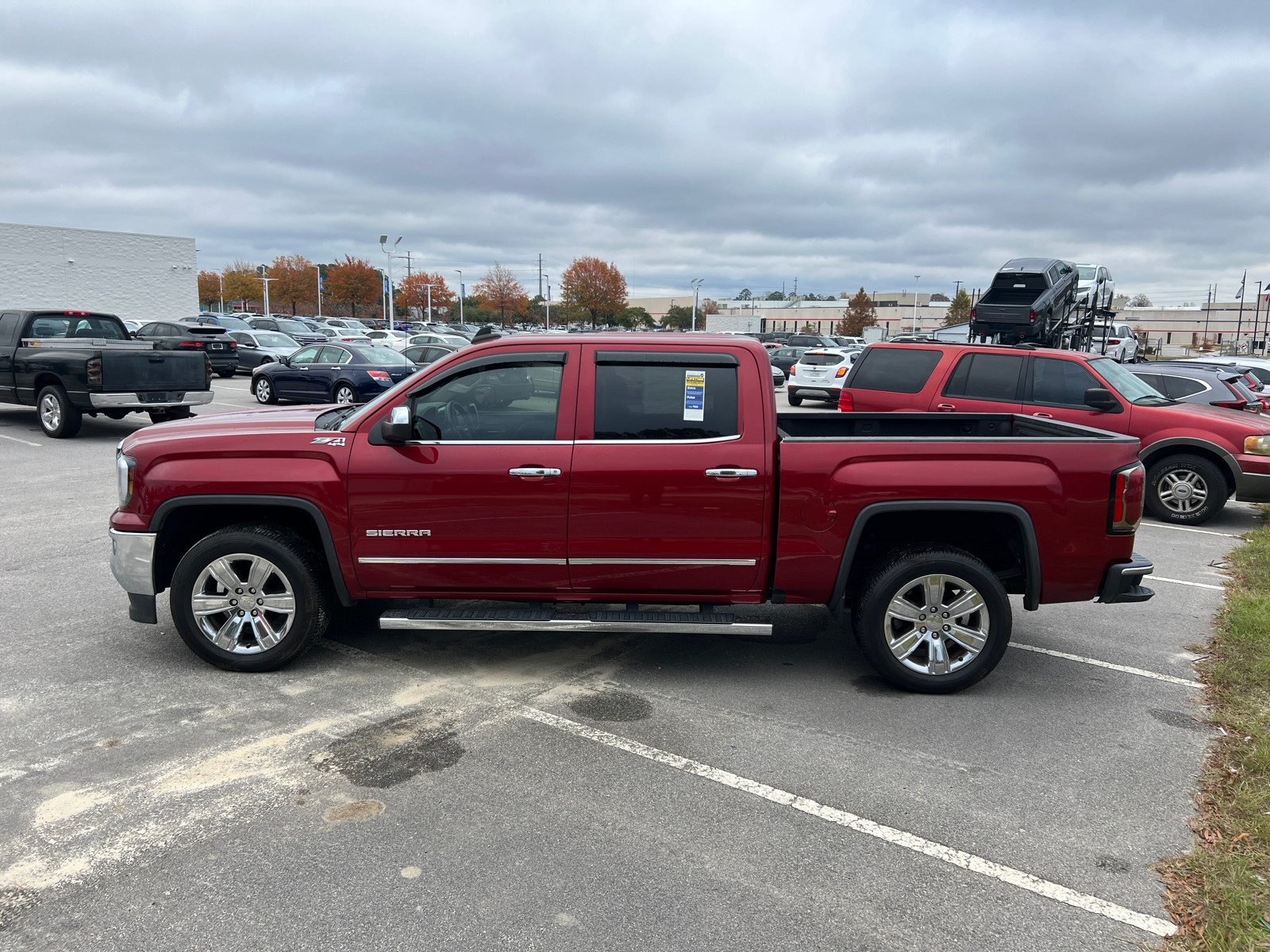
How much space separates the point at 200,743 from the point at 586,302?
86502 mm

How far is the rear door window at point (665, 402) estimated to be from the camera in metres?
4.74

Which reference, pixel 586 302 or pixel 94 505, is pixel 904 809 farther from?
pixel 586 302

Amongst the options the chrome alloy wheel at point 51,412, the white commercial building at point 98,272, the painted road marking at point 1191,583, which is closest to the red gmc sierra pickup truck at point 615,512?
the painted road marking at point 1191,583

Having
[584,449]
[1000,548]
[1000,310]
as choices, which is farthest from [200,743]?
[1000,310]

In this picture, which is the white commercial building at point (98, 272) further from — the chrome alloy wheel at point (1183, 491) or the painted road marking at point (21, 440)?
the chrome alloy wheel at point (1183, 491)

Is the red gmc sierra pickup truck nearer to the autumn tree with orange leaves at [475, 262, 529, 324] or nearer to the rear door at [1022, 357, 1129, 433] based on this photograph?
the rear door at [1022, 357, 1129, 433]

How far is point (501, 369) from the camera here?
16.0ft

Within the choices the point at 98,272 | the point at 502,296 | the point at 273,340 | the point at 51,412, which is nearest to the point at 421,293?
the point at 502,296

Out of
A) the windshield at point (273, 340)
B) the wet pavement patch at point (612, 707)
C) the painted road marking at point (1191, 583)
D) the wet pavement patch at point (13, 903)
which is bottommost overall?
the wet pavement patch at point (13, 903)

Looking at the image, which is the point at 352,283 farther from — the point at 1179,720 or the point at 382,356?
the point at 1179,720

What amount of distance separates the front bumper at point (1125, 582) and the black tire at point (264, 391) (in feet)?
62.3

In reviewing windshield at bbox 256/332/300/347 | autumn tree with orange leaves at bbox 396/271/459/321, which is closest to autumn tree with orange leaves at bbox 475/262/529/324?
autumn tree with orange leaves at bbox 396/271/459/321

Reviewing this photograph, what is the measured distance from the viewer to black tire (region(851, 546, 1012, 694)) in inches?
185

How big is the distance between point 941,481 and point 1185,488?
7048 millimetres
